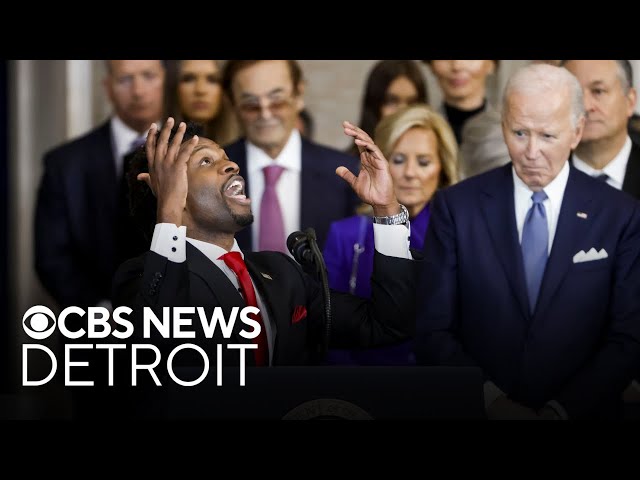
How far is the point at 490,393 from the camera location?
169 inches

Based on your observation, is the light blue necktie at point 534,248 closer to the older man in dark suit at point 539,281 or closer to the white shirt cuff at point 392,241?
the older man in dark suit at point 539,281

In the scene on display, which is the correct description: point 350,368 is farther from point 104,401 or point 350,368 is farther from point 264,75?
point 264,75

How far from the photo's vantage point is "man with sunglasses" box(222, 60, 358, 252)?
4.63 meters

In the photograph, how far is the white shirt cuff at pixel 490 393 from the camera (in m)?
4.29

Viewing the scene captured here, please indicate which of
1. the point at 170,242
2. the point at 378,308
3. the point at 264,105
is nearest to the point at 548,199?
the point at 378,308

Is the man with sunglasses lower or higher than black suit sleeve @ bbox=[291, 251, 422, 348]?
higher

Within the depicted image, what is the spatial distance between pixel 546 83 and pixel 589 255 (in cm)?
69

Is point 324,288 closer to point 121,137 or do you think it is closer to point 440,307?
point 440,307

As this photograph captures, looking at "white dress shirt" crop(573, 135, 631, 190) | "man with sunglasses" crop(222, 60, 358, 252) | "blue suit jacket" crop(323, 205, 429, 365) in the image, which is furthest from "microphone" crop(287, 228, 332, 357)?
"white dress shirt" crop(573, 135, 631, 190)

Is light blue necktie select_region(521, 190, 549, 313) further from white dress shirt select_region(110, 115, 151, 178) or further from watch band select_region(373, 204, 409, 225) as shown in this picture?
white dress shirt select_region(110, 115, 151, 178)

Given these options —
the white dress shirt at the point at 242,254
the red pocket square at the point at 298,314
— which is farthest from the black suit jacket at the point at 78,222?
the red pocket square at the point at 298,314

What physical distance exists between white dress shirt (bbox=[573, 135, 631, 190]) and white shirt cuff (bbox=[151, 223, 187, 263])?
1737 mm

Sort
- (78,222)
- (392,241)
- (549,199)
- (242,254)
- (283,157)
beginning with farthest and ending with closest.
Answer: (78,222) < (283,157) < (549,199) < (242,254) < (392,241)

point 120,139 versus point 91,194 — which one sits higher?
point 120,139
